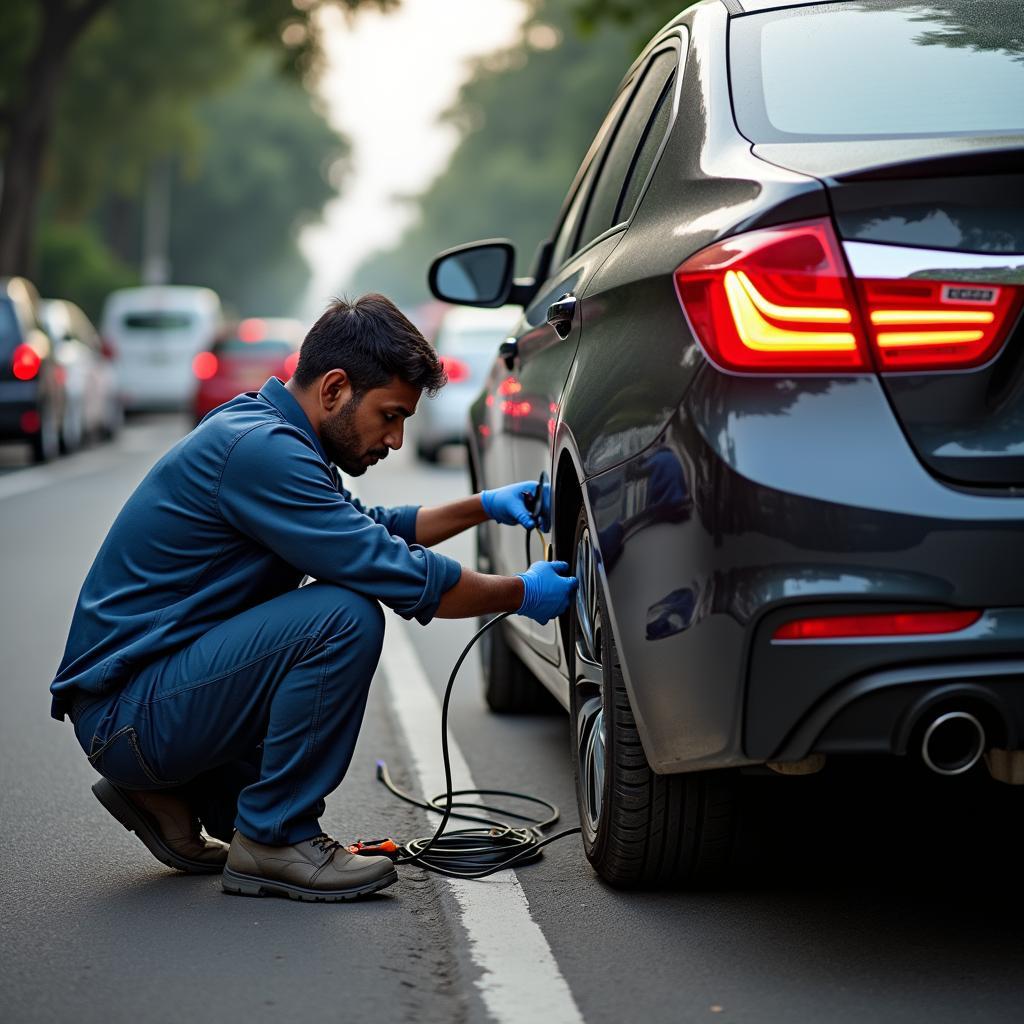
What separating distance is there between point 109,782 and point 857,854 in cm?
167

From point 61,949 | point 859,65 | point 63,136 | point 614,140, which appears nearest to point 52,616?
point 614,140

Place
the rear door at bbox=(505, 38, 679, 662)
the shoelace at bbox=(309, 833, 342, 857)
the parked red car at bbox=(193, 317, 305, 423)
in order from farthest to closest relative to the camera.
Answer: the parked red car at bbox=(193, 317, 305, 423) < the rear door at bbox=(505, 38, 679, 662) < the shoelace at bbox=(309, 833, 342, 857)

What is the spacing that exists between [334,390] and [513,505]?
668 mm

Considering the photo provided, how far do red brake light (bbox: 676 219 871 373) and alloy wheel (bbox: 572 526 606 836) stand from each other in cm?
79

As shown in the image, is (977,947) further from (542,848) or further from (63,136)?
(63,136)

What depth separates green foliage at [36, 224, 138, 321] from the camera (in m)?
49.0

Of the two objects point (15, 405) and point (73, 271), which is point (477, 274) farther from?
point (73, 271)

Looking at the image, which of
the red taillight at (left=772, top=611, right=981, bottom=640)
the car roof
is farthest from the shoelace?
the car roof

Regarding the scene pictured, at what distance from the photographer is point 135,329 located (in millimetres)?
29578

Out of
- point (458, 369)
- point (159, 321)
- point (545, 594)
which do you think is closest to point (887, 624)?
point (545, 594)

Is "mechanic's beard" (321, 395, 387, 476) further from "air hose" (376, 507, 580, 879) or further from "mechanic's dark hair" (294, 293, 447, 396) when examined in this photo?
"air hose" (376, 507, 580, 879)

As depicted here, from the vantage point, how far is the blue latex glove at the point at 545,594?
4.23 metres

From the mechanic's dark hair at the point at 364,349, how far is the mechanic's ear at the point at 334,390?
0.05ft

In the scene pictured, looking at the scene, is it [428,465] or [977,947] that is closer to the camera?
[977,947]
